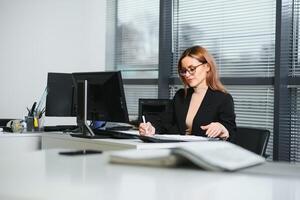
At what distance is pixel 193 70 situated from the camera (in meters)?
2.80

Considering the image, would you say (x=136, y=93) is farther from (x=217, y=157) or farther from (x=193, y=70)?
(x=217, y=157)

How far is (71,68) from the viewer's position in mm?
4836

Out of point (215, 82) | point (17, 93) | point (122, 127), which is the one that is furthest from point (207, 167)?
point (17, 93)

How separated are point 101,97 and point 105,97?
0.12ft

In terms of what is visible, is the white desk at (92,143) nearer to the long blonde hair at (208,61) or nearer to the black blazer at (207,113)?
the black blazer at (207,113)

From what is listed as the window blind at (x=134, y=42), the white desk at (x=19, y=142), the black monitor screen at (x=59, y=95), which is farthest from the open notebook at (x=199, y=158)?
the window blind at (x=134, y=42)

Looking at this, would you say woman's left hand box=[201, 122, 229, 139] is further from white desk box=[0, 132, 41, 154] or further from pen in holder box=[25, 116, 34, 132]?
pen in holder box=[25, 116, 34, 132]

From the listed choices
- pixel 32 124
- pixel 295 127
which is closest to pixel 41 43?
pixel 32 124

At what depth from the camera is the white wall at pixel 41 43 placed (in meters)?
4.42

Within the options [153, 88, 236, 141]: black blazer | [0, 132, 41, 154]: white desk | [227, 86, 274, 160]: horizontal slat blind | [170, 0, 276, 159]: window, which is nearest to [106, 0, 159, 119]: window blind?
[170, 0, 276, 159]: window

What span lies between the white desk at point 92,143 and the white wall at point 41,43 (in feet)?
4.29

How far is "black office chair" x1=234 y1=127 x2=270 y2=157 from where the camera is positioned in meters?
2.72

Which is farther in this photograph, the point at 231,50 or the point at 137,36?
the point at 137,36

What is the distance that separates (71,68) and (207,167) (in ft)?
13.3
